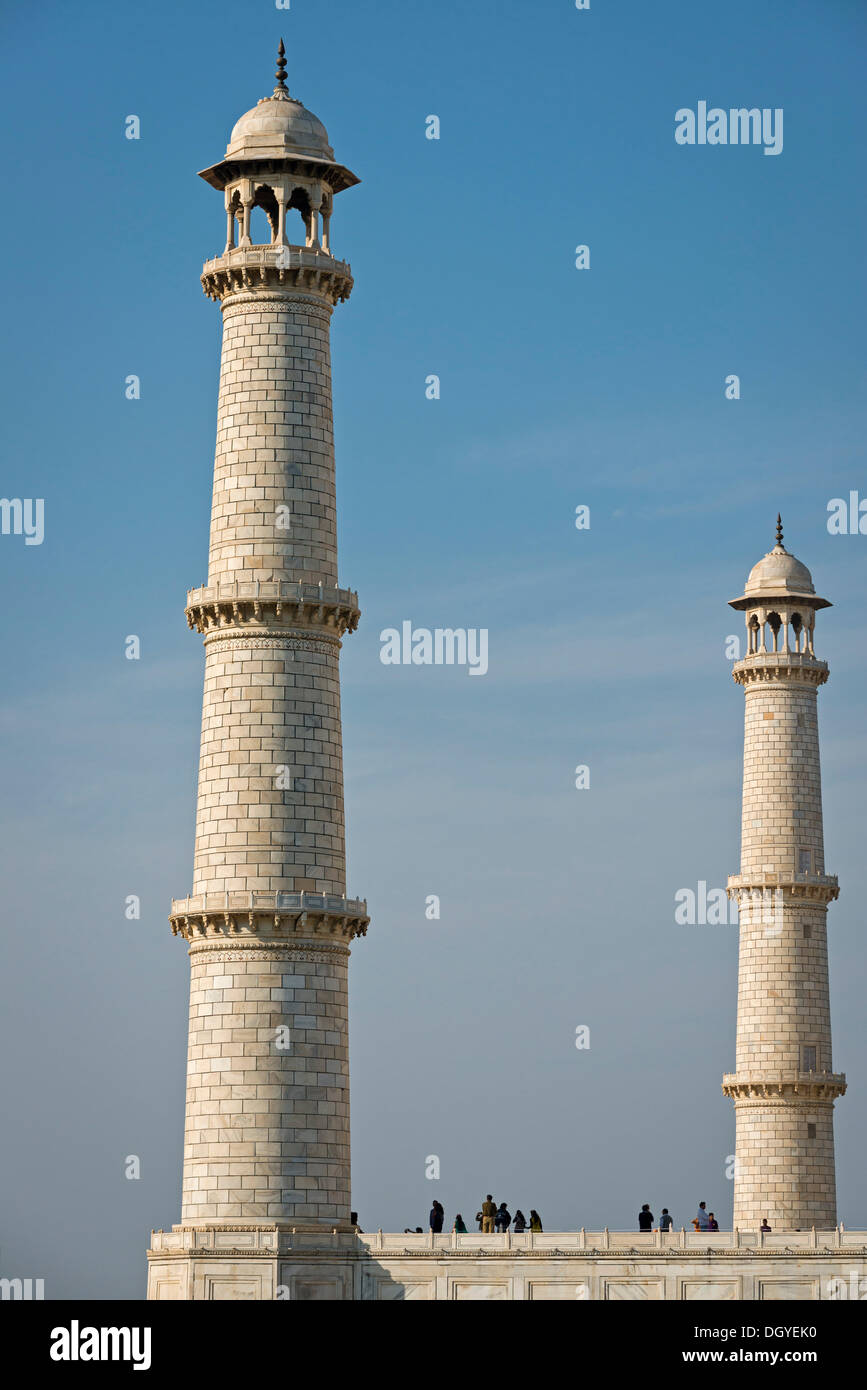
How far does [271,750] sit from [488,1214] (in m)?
12.2

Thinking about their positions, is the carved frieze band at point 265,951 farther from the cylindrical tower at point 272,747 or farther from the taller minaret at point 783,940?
the taller minaret at point 783,940

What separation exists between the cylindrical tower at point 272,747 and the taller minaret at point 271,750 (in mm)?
41

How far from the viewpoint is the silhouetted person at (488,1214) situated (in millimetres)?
56031

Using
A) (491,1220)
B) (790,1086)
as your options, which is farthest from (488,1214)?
(790,1086)

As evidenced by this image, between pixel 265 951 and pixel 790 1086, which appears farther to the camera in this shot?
pixel 790 1086

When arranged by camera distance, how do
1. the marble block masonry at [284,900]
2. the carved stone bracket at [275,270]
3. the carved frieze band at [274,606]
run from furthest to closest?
the carved stone bracket at [275,270], the carved frieze band at [274,606], the marble block masonry at [284,900]

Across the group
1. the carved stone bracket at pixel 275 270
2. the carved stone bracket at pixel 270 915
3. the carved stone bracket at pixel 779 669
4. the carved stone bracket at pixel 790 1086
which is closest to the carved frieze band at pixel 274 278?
the carved stone bracket at pixel 275 270

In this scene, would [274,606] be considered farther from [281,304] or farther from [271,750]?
[281,304]

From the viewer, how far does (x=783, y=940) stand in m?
75.6
